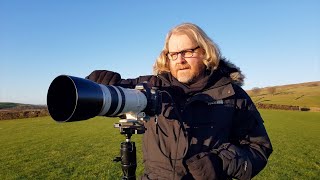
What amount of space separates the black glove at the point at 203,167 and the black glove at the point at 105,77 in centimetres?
122

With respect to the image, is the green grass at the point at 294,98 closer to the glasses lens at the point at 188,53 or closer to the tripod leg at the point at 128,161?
the glasses lens at the point at 188,53

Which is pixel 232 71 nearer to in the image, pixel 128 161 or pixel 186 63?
pixel 186 63

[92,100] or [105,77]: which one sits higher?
[105,77]

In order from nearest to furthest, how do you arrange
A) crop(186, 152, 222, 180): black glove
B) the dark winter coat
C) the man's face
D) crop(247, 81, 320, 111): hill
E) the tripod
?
the tripod < crop(186, 152, 222, 180): black glove < the dark winter coat < the man's face < crop(247, 81, 320, 111): hill

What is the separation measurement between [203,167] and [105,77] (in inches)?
56.6

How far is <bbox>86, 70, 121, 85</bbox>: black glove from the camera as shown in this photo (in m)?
3.66

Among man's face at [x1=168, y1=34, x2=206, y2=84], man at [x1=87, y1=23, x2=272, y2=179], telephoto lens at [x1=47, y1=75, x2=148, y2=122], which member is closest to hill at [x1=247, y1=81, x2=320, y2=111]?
man at [x1=87, y1=23, x2=272, y2=179]

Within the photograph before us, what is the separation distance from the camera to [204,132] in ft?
11.7

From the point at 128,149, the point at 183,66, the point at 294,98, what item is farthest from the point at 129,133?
the point at 294,98

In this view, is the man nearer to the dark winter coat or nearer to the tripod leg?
the dark winter coat

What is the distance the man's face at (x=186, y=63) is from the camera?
3863mm

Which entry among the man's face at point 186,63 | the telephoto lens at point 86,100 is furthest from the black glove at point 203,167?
the man's face at point 186,63

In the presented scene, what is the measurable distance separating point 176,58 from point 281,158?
13.5m

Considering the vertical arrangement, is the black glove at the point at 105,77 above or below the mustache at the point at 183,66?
below
